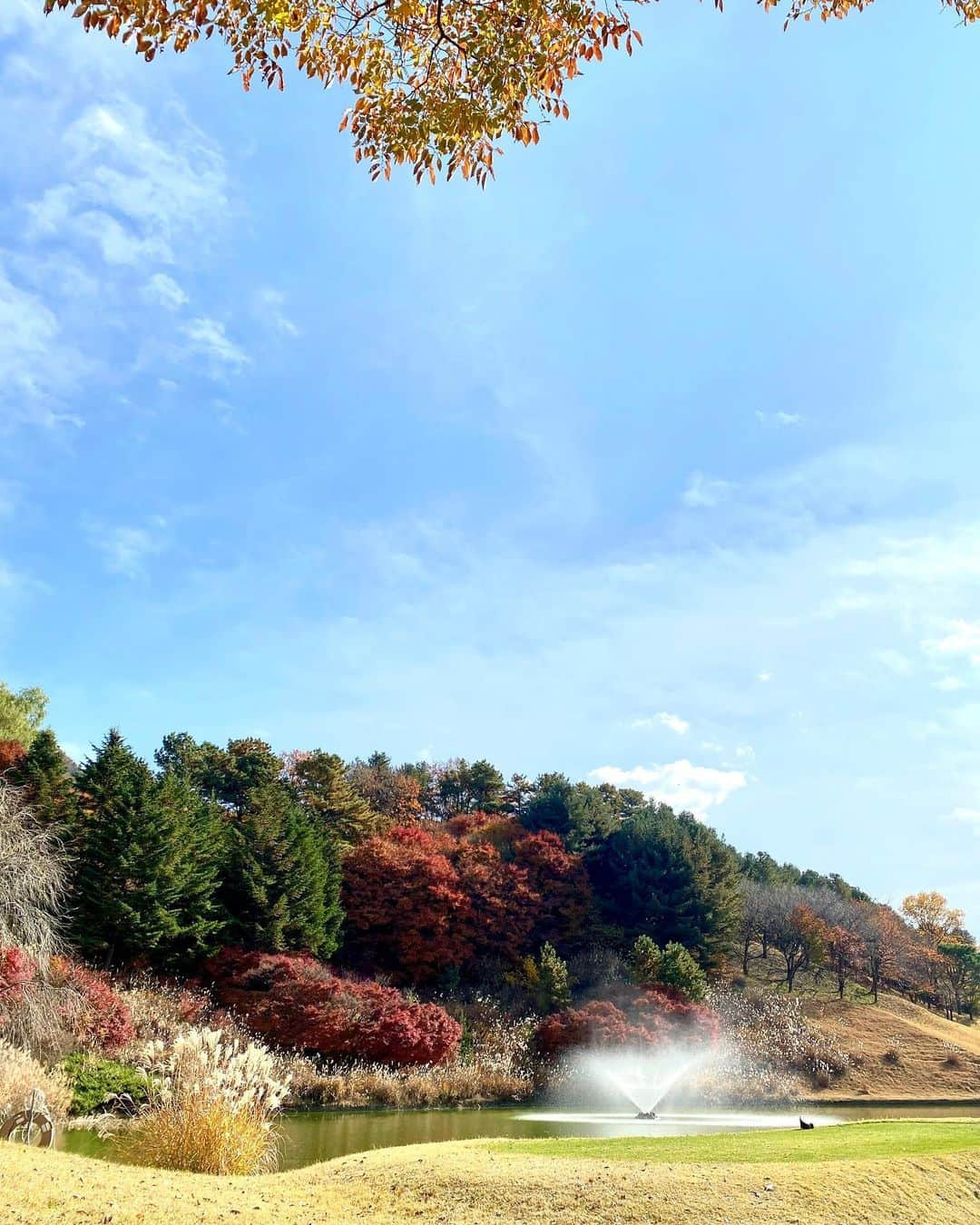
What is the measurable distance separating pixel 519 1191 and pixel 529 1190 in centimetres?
10

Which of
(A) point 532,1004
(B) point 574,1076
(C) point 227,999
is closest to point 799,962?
(A) point 532,1004

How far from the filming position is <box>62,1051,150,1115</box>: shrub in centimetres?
1425

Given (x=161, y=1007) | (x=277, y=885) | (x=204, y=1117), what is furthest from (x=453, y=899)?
(x=204, y=1117)

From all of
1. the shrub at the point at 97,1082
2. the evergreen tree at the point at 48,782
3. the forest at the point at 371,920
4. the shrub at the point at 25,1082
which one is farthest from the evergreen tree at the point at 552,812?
the shrub at the point at 25,1082

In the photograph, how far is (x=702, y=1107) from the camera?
23.2m

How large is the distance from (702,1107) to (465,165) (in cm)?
2515

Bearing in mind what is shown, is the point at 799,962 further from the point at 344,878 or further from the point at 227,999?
the point at 227,999

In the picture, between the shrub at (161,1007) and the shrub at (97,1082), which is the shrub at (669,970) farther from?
the shrub at (97,1082)

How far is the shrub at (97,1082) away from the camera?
14.2m

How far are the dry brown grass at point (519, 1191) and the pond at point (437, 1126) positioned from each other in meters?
3.61

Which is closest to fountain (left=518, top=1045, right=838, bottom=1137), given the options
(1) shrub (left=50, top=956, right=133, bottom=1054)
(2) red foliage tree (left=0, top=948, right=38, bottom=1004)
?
(1) shrub (left=50, top=956, right=133, bottom=1054)

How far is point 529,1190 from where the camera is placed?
26.1ft

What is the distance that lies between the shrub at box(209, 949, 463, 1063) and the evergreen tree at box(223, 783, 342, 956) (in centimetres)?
144

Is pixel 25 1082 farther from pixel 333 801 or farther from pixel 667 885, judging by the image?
pixel 667 885
